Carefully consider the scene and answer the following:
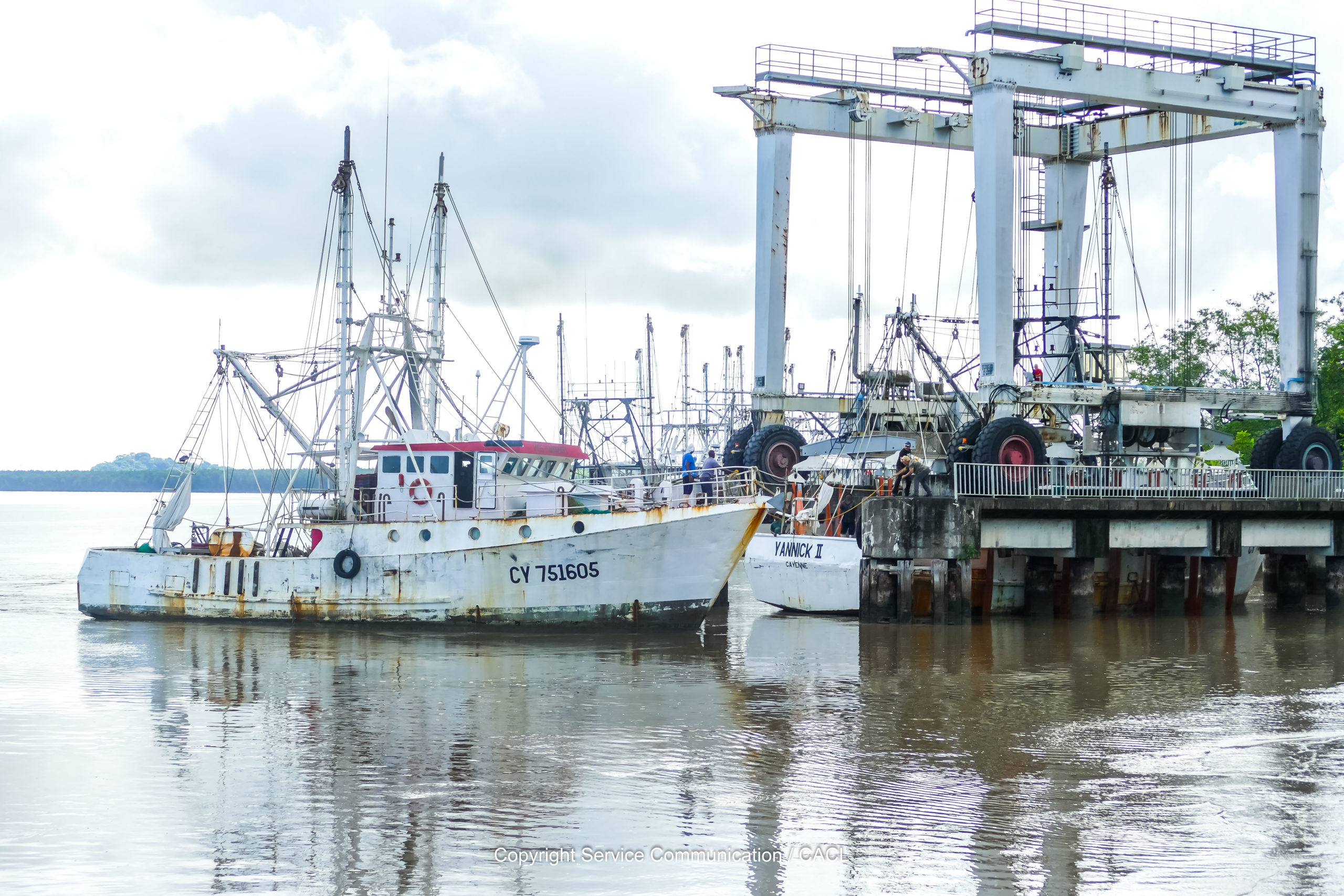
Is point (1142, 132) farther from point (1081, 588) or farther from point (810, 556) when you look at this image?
point (810, 556)

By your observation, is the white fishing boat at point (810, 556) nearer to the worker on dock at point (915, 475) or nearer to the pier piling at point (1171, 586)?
the worker on dock at point (915, 475)

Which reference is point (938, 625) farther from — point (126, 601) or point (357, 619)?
point (126, 601)

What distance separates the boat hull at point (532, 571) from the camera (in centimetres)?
2920

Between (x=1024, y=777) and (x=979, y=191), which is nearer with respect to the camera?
(x=1024, y=777)

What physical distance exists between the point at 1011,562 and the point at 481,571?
1282 centimetres

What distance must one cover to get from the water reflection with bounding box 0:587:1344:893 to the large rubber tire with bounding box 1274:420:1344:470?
13221 mm

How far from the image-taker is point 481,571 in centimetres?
2998

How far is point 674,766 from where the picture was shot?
55.7 feet

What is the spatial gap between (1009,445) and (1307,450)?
1184 cm

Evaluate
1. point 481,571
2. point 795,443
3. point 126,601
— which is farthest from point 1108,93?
point 126,601

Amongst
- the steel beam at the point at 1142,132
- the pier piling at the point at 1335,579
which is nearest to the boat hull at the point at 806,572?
the pier piling at the point at 1335,579

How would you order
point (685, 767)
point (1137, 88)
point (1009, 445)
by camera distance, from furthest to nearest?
point (1137, 88) → point (1009, 445) → point (685, 767)

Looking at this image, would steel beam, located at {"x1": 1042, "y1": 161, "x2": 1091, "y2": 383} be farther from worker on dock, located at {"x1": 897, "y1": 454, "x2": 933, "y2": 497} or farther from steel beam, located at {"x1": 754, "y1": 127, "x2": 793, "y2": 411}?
worker on dock, located at {"x1": 897, "y1": 454, "x2": 933, "y2": 497}

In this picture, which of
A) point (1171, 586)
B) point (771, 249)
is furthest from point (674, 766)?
point (771, 249)
